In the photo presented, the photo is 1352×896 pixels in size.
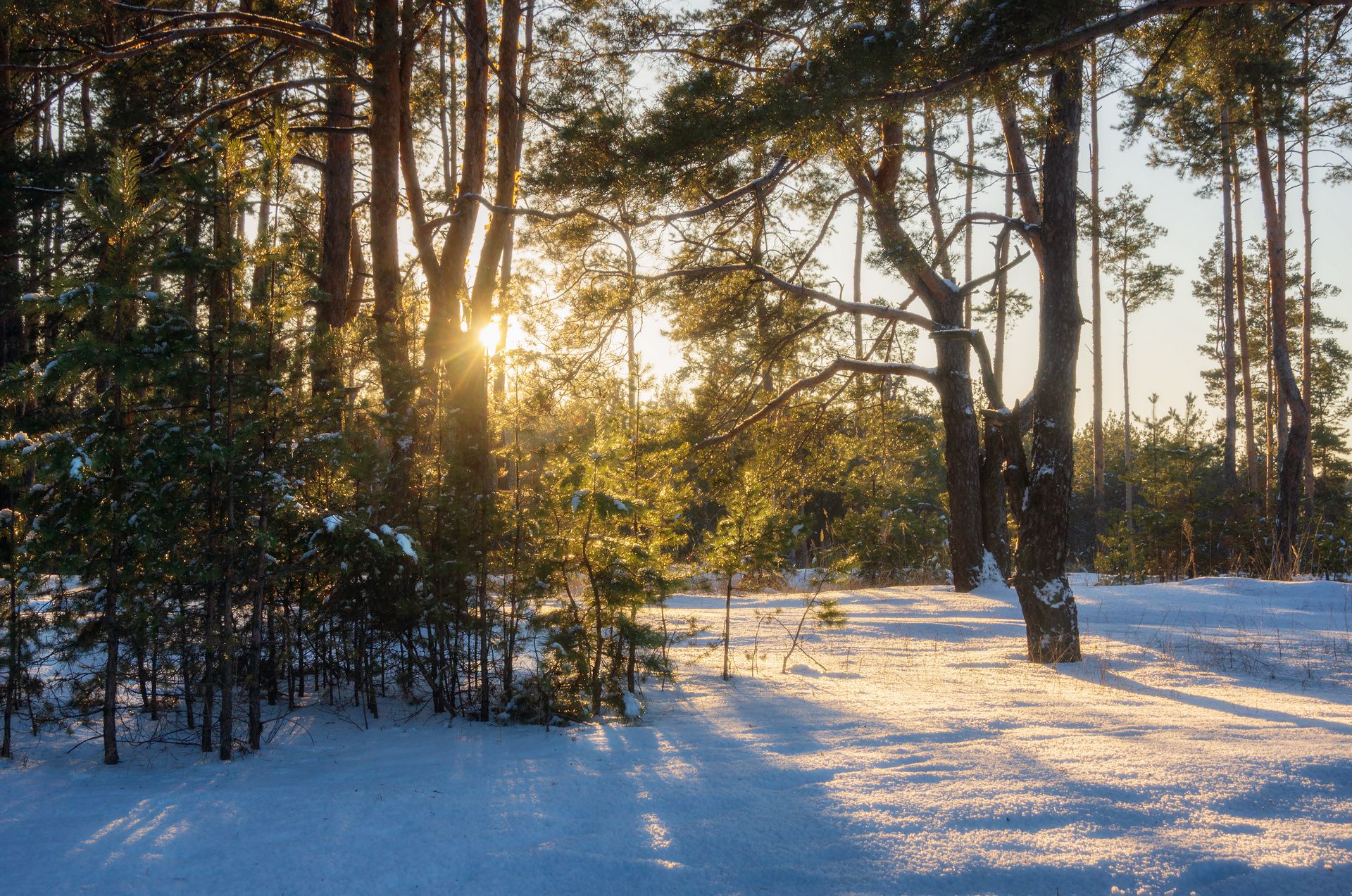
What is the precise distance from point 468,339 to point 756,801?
10.7 ft

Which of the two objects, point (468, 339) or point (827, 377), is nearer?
point (468, 339)

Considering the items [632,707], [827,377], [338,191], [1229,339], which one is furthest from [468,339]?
[1229,339]

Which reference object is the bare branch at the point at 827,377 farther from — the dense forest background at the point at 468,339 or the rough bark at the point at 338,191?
the rough bark at the point at 338,191

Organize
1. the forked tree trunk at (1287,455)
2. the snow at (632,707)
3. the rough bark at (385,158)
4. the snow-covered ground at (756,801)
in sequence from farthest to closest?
1. the forked tree trunk at (1287,455)
2. the rough bark at (385,158)
3. the snow at (632,707)
4. the snow-covered ground at (756,801)

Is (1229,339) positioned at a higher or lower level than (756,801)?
higher

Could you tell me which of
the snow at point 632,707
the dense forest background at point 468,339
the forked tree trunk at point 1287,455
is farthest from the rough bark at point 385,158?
the forked tree trunk at point 1287,455

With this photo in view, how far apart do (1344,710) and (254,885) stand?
5.92 meters

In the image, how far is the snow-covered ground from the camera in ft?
9.36

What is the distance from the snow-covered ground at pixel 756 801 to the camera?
9.36ft

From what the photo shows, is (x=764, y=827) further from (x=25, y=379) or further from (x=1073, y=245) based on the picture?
(x=1073, y=245)

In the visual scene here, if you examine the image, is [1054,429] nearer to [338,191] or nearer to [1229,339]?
[338,191]

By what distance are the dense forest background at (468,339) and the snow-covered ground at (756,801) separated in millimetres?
455

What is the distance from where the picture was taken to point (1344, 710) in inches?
196

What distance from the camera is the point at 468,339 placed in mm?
5219
